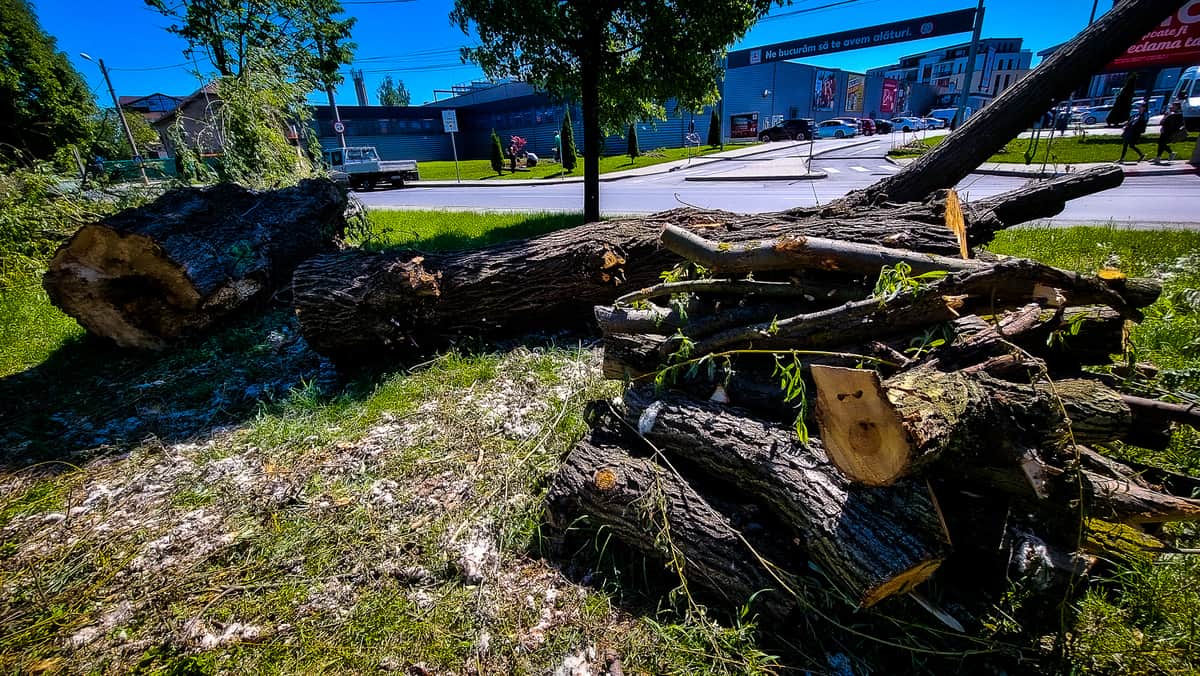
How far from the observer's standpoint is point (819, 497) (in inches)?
70.5

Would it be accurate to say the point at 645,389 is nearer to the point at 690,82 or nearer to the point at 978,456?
the point at 978,456

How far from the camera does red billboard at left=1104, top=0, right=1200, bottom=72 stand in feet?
39.5

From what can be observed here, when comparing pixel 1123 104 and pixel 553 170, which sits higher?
pixel 1123 104

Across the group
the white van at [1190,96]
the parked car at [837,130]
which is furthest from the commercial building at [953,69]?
the white van at [1190,96]

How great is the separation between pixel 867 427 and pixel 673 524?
0.88 m

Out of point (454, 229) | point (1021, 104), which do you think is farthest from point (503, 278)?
point (454, 229)

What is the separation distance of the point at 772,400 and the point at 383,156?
44.3 metres

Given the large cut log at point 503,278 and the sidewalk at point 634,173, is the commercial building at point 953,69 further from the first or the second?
the large cut log at point 503,278

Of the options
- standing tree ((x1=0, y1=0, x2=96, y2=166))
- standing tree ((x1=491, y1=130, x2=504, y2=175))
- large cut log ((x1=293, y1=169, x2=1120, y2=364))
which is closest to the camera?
large cut log ((x1=293, y1=169, x2=1120, y2=364))

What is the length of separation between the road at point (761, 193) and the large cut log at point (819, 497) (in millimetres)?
3626

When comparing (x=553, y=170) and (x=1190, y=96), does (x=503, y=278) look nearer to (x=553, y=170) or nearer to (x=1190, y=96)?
(x=553, y=170)

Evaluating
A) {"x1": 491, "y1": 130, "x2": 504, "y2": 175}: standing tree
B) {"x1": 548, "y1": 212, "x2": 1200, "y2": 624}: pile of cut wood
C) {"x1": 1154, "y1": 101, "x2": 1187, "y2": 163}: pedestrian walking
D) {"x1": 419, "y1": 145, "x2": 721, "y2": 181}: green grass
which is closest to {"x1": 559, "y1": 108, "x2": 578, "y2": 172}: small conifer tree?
{"x1": 419, "y1": 145, "x2": 721, "y2": 181}: green grass

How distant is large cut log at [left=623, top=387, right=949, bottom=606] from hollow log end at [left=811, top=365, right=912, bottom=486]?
171mm

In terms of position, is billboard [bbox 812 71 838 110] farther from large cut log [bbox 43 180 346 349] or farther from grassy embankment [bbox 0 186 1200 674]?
large cut log [bbox 43 180 346 349]
